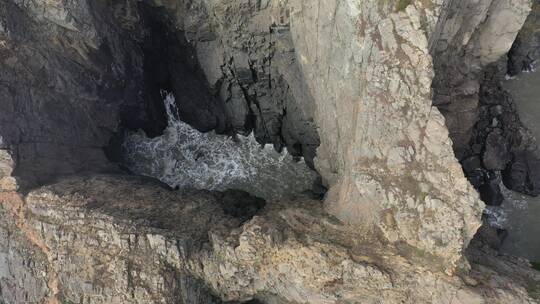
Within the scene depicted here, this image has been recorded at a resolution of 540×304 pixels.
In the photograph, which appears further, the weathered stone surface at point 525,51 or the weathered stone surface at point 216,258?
the weathered stone surface at point 525,51

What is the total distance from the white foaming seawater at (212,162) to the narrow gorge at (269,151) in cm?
13

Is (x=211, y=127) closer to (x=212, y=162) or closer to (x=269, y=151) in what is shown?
(x=212, y=162)

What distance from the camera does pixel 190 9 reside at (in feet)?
79.5

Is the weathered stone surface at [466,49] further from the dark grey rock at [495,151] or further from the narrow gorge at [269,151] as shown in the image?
the dark grey rock at [495,151]

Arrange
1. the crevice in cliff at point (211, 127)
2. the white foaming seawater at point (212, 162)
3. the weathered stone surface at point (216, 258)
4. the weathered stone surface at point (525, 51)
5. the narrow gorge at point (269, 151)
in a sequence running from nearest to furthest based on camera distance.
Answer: the weathered stone surface at point (216, 258), the narrow gorge at point (269, 151), the weathered stone surface at point (525, 51), the crevice in cliff at point (211, 127), the white foaming seawater at point (212, 162)

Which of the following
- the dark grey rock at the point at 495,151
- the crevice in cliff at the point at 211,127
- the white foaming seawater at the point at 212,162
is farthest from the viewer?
the white foaming seawater at the point at 212,162

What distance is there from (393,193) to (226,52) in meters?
13.4

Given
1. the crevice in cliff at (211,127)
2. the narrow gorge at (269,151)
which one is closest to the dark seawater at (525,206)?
the narrow gorge at (269,151)

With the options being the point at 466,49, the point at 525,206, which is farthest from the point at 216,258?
the point at 525,206

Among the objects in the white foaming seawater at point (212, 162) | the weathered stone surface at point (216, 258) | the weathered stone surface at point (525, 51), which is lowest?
the weathered stone surface at point (216, 258)

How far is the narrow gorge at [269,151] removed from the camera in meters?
15.8

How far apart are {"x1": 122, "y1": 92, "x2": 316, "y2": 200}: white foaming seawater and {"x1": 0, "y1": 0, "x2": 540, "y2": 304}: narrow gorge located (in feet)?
0.42

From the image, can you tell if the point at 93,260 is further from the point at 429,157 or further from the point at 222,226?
→ the point at 429,157

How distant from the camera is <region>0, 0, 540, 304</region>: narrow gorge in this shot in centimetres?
1584
